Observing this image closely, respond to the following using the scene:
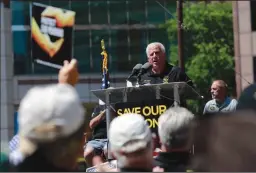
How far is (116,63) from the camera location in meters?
46.7

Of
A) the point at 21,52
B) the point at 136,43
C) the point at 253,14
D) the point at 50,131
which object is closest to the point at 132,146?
the point at 50,131

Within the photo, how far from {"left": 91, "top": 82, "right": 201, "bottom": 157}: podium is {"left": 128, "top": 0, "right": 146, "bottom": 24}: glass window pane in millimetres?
39356

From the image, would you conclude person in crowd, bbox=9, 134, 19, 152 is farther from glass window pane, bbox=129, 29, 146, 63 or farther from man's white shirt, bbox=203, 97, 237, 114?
glass window pane, bbox=129, 29, 146, 63

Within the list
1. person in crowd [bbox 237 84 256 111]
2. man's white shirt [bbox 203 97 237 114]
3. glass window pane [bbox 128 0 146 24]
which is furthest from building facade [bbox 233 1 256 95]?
person in crowd [bbox 237 84 256 111]

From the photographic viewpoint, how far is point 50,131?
3705mm

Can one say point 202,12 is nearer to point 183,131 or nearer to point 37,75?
point 37,75

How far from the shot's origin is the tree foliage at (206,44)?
121ft

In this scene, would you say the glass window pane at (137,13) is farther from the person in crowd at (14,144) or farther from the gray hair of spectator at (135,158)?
the gray hair of spectator at (135,158)

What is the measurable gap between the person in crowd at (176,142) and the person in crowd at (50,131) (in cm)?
79

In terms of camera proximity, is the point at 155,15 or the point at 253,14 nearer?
the point at 253,14

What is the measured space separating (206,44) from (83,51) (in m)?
10.3

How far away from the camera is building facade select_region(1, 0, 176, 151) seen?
45.6m

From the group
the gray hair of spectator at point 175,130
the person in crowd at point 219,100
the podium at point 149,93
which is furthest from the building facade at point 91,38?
the gray hair of spectator at point 175,130

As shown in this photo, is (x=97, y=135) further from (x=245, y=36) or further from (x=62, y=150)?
(x=245, y=36)
